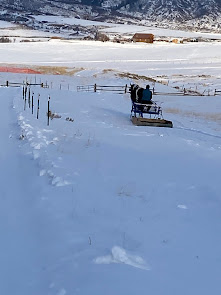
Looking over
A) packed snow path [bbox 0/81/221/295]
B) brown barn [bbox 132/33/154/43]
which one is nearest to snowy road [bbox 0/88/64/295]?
packed snow path [bbox 0/81/221/295]

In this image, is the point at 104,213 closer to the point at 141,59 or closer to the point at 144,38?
the point at 141,59

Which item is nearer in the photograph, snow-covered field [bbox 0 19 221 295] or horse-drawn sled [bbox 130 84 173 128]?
snow-covered field [bbox 0 19 221 295]

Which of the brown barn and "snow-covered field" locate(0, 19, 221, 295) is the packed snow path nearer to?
"snow-covered field" locate(0, 19, 221, 295)

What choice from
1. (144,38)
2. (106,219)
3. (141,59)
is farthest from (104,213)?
(144,38)

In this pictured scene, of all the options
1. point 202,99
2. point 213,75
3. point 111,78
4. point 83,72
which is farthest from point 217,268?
point 213,75

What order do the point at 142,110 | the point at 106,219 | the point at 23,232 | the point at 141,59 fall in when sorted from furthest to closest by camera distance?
the point at 141,59 → the point at 142,110 → the point at 106,219 → the point at 23,232

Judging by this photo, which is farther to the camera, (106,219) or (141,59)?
(141,59)

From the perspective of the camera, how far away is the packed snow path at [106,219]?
4219 mm

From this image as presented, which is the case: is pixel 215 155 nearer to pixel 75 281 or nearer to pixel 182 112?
pixel 75 281

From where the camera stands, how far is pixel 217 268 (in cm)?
451

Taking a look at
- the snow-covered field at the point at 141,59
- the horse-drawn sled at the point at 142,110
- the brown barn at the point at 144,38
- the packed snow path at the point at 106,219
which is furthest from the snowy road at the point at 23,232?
the brown barn at the point at 144,38

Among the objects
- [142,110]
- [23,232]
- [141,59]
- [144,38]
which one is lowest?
[142,110]

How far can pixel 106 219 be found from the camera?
223 inches

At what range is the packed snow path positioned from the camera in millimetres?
4219
